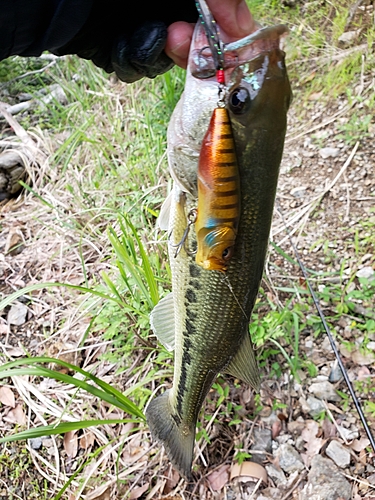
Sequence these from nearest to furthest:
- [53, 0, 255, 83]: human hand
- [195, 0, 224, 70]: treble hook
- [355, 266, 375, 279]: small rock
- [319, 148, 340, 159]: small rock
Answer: [195, 0, 224, 70]: treble hook < [53, 0, 255, 83]: human hand < [355, 266, 375, 279]: small rock < [319, 148, 340, 159]: small rock

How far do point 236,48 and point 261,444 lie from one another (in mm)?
1865

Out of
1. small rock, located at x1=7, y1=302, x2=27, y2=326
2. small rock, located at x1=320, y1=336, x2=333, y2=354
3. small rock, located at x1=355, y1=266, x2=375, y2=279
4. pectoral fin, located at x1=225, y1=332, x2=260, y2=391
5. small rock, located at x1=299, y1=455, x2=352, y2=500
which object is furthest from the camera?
small rock, located at x1=7, y1=302, x2=27, y2=326

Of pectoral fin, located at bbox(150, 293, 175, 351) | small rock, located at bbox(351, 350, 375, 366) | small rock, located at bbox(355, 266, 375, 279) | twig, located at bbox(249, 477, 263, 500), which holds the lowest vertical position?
twig, located at bbox(249, 477, 263, 500)

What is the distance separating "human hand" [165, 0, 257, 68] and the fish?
6 cm

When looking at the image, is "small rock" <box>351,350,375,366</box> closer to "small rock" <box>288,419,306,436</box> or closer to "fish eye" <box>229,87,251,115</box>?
"small rock" <box>288,419,306,436</box>

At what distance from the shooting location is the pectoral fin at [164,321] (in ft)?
5.85

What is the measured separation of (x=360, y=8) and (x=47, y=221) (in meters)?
→ 3.43

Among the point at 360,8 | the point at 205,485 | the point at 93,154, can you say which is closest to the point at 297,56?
the point at 360,8

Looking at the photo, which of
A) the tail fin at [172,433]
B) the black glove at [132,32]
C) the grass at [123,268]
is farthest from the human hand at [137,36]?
the tail fin at [172,433]

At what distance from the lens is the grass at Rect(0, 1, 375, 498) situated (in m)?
2.20

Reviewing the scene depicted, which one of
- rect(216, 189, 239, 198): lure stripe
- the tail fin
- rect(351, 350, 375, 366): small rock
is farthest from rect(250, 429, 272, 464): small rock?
rect(216, 189, 239, 198): lure stripe

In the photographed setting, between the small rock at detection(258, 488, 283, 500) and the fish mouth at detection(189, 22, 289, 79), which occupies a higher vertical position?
the fish mouth at detection(189, 22, 289, 79)

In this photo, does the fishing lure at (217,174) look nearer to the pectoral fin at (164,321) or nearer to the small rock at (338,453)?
the pectoral fin at (164,321)

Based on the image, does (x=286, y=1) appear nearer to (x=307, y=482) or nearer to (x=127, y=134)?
Answer: (x=127, y=134)
